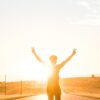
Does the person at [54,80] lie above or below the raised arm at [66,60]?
below

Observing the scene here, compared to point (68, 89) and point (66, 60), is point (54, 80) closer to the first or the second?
point (66, 60)

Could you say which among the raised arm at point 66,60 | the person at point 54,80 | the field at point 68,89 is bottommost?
the field at point 68,89

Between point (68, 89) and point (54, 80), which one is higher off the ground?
point (54, 80)

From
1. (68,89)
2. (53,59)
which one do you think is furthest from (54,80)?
(68,89)

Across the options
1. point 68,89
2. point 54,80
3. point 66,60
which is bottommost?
point 68,89

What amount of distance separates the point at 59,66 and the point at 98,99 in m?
17.6

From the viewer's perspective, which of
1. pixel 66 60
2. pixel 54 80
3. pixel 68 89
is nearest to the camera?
pixel 54 80

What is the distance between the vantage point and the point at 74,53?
356 inches

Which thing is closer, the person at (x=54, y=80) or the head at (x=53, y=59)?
the person at (x=54, y=80)

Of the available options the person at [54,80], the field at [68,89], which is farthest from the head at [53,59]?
the field at [68,89]

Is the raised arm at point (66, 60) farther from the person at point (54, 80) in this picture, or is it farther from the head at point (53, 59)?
the head at point (53, 59)

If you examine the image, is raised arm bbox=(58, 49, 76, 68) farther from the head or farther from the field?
the field

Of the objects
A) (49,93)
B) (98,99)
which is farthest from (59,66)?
(98,99)

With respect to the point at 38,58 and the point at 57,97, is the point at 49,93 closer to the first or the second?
the point at 57,97
